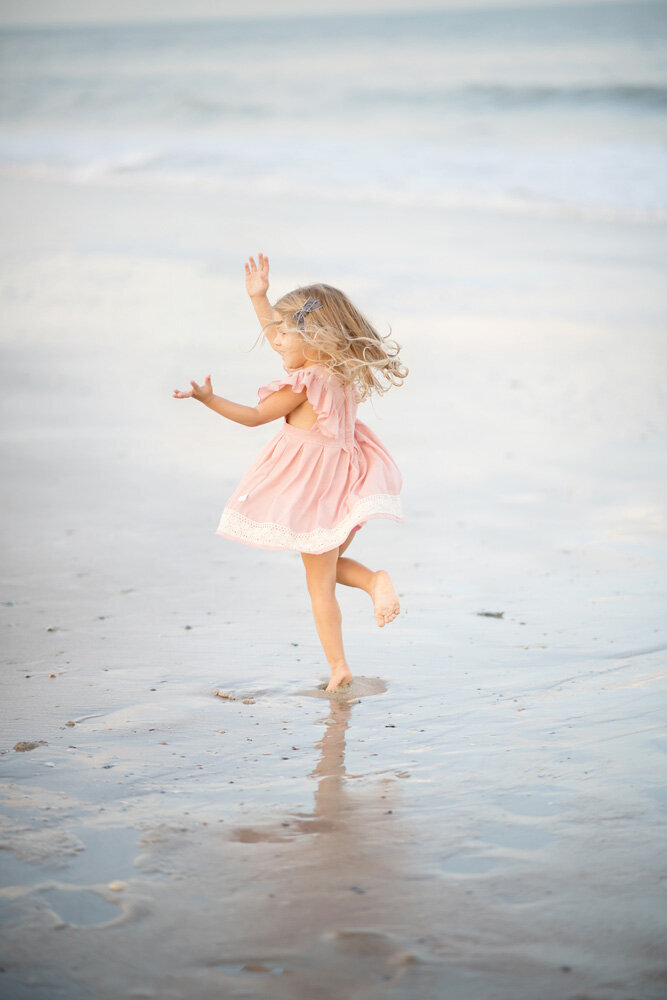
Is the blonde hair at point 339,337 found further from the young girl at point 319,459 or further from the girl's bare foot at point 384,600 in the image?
the girl's bare foot at point 384,600

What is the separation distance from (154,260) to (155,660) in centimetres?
781

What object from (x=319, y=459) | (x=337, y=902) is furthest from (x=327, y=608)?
(x=337, y=902)

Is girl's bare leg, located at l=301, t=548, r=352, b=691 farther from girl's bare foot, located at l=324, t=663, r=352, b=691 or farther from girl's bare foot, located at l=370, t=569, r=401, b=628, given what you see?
girl's bare foot, located at l=370, t=569, r=401, b=628

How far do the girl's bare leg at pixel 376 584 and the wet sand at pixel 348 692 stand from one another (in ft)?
0.77

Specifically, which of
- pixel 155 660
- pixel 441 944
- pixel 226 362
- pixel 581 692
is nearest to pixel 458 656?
pixel 581 692

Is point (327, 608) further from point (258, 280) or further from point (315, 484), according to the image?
point (258, 280)

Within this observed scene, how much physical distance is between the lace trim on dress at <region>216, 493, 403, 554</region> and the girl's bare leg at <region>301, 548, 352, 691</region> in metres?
0.06

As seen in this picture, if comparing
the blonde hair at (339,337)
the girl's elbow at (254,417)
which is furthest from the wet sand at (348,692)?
the blonde hair at (339,337)

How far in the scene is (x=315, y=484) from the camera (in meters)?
3.75

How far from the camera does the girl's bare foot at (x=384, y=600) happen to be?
3580 millimetres

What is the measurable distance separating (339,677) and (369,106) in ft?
68.1

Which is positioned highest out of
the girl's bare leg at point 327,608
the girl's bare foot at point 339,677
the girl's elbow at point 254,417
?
the girl's elbow at point 254,417

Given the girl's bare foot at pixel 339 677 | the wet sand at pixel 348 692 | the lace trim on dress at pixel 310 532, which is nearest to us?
the wet sand at pixel 348 692

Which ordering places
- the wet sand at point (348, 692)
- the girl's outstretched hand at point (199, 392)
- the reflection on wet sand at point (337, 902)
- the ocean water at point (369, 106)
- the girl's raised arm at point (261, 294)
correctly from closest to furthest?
the reflection on wet sand at point (337, 902)
the wet sand at point (348, 692)
the girl's outstretched hand at point (199, 392)
the girl's raised arm at point (261, 294)
the ocean water at point (369, 106)
